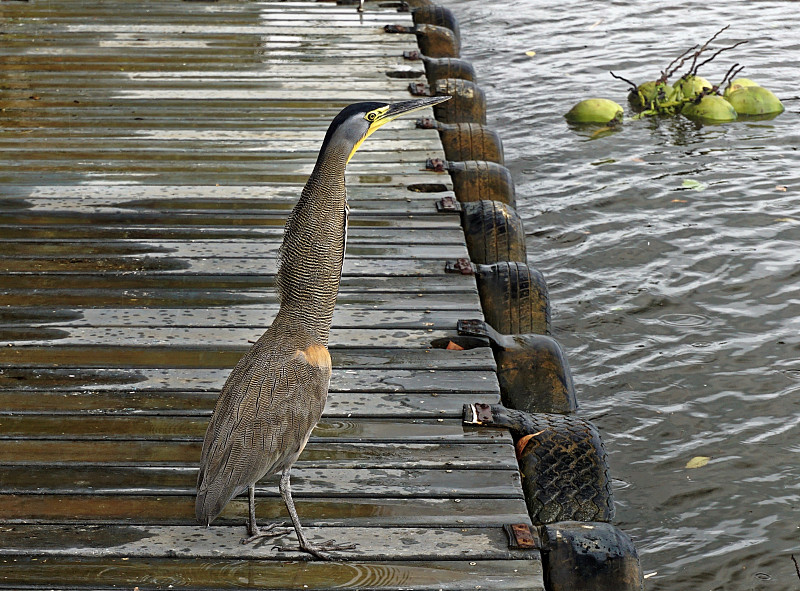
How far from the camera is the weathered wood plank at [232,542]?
326 centimetres

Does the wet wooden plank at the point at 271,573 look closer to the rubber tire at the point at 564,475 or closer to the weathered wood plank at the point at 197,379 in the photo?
the rubber tire at the point at 564,475

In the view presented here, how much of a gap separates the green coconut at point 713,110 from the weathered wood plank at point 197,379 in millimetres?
6981

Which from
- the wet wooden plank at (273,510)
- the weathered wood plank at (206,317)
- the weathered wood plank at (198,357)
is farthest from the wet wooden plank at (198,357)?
the wet wooden plank at (273,510)

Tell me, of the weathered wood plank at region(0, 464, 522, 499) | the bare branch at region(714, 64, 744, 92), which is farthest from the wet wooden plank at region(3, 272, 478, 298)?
the bare branch at region(714, 64, 744, 92)

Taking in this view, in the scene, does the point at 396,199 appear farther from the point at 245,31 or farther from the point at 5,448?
the point at 245,31

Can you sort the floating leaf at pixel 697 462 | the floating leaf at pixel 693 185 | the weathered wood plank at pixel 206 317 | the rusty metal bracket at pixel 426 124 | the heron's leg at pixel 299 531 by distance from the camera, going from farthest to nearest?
the floating leaf at pixel 693 185 → the rusty metal bracket at pixel 426 124 → the floating leaf at pixel 697 462 → the weathered wood plank at pixel 206 317 → the heron's leg at pixel 299 531

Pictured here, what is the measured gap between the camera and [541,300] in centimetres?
520

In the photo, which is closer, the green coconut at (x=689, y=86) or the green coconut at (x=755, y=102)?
the green coconut at (x=755, y=102)

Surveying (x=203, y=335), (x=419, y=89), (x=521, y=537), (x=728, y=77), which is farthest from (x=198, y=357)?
(x=728, y=77)

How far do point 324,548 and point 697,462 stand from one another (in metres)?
2.99

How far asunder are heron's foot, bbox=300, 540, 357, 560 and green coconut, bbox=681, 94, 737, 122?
27.0ft

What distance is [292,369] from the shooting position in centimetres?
329

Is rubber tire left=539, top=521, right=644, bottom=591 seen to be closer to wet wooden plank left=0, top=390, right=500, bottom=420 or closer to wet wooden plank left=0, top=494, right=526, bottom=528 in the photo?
wet wooden plank left=0, top=494, right=526, bottom=528

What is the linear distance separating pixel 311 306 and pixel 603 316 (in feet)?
13.3
